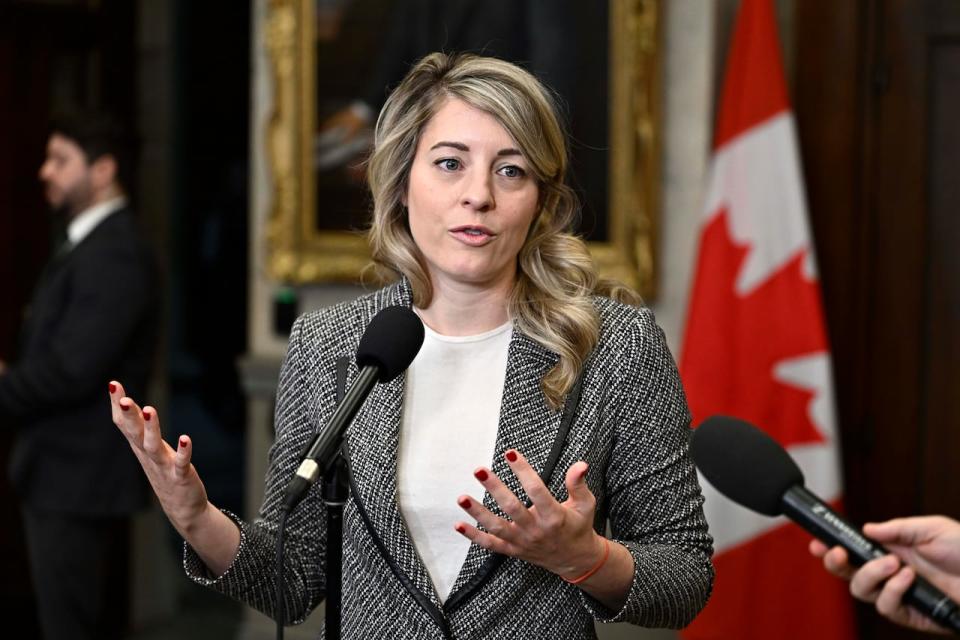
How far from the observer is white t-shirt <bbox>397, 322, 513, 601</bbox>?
1.82 metres

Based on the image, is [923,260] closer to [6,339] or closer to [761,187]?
[761,187]

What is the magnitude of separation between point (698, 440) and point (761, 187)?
2.38 metres

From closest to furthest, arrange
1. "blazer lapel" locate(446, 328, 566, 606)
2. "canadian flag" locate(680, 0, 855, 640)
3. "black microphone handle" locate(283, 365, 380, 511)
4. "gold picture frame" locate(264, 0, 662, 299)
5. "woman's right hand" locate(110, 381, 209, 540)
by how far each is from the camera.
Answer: "black microphone handle" locate(283, 365, 380, 511)
"woman's right hand" locate(110, 381, 209, 540)
"blazer lapel" locate(446, 328, 566, 606)
"canadian flag" locate(680, 0, 855, 640)
"gold picture frame" locate(264, 0, 662, 299)

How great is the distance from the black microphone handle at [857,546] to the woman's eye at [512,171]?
2.71 ft

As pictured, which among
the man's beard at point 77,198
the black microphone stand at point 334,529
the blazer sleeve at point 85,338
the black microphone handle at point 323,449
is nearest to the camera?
the black microphone handle at point 323,449

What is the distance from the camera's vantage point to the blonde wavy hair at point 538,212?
1859 mm

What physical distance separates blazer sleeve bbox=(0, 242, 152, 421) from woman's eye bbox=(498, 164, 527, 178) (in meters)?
2.20

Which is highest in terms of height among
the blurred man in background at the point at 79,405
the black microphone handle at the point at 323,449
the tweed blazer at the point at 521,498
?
the black microphone handle at the point at 323,449

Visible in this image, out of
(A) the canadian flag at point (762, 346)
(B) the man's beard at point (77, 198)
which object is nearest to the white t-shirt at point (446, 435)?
(A) the canadian flag at point (762, 346)

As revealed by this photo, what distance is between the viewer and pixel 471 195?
1816 mm

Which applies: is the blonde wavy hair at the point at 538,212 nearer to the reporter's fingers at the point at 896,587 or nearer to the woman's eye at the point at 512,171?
the woman's eye at the point at 512,171

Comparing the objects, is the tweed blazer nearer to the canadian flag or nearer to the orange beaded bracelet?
the orange beaded bracelet

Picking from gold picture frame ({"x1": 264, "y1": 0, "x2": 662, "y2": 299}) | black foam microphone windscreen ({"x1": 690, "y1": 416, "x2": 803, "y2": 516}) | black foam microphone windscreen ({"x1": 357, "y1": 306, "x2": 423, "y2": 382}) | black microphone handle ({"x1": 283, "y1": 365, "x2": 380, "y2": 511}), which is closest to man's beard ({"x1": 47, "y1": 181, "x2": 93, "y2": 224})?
gold picture frame ({"x1": 264, "y1": 0, "x2": 662, "y2": 299})

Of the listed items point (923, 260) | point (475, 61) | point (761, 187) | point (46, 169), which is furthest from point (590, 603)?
point (46, 169)
